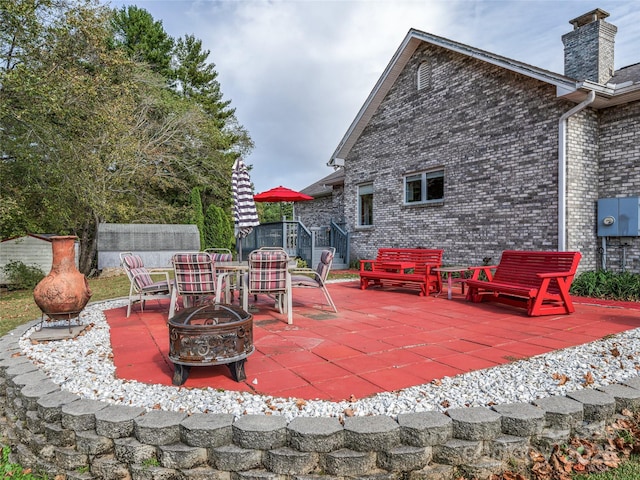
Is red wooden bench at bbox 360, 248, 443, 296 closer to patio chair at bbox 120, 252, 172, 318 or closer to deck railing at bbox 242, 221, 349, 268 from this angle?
patio chair at bbox 120, 252, 172, 318

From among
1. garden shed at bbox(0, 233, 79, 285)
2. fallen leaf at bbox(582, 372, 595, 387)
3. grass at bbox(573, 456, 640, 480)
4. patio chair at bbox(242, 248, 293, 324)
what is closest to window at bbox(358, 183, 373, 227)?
patio chair at bbox(242, 248, 293, 324)

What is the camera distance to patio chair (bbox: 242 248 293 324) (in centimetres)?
482

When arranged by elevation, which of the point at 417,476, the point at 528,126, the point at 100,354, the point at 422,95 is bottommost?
the point at 417,476

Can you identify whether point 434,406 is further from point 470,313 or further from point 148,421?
point 470,313

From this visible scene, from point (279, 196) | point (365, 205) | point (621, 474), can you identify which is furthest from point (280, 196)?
point (621, 474)

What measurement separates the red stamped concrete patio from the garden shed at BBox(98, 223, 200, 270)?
869cm

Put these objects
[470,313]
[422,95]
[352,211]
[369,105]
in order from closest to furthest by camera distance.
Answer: [470,313] < [422,95] < [369,105] < [352,211]

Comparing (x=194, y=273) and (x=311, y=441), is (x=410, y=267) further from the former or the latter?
(x=311, y=441)

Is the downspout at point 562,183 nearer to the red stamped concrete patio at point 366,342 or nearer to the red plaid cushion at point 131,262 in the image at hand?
the red stamped concrete patio at point 366,342

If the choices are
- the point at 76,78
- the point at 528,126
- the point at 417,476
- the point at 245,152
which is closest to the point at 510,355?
the point at 417,476

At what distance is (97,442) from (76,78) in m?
8.07

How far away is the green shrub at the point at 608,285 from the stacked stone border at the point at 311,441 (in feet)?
17.5

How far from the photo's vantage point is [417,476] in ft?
7.09

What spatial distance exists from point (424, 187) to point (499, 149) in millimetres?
2402
